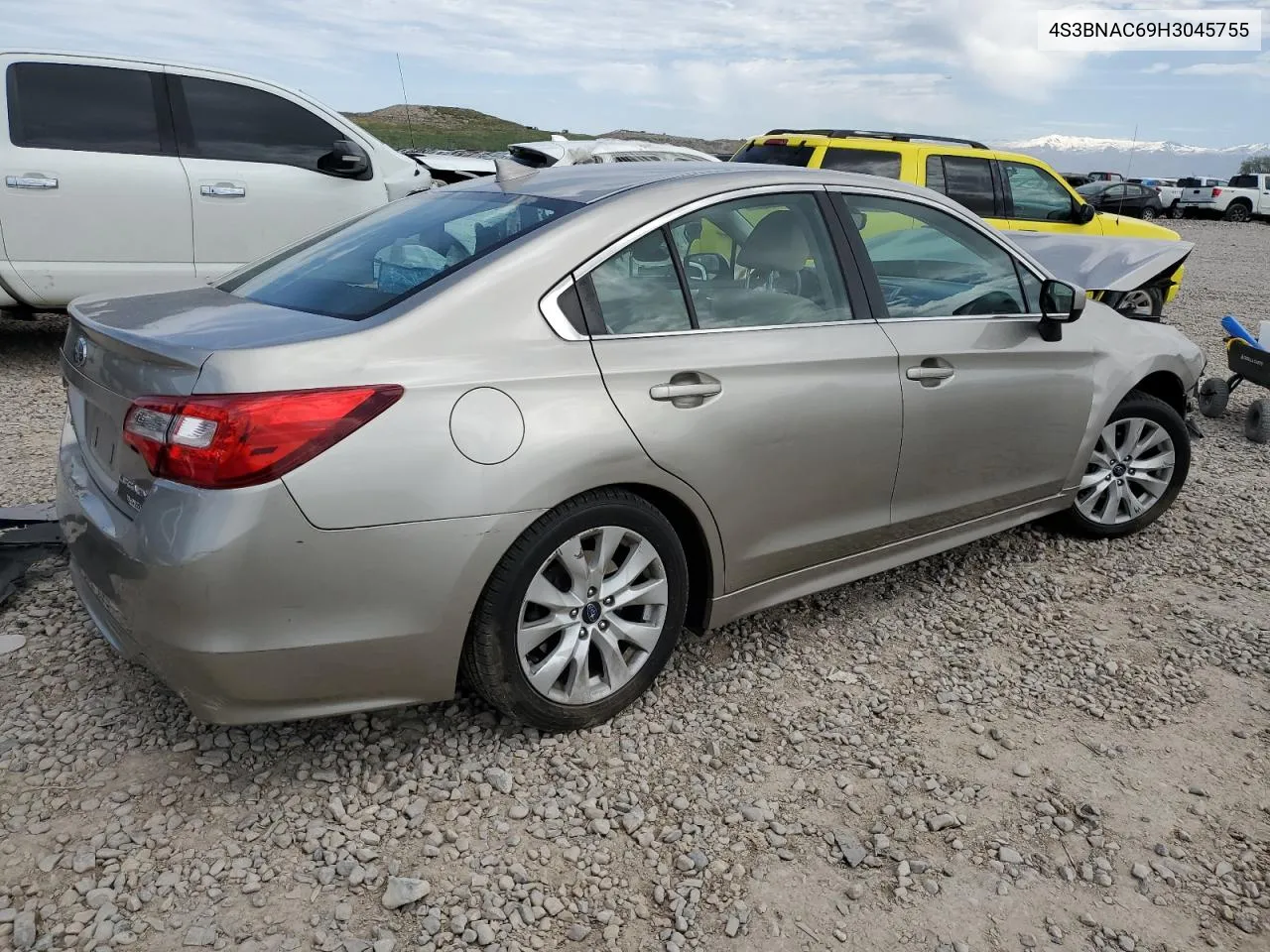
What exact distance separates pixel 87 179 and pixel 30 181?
311mm

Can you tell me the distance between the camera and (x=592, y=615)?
109 inches

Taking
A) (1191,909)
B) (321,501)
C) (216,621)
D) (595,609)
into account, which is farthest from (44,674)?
(1191,909)

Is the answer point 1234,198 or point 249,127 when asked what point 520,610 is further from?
point 1234,198

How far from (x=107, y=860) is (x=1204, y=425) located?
6.69 meters

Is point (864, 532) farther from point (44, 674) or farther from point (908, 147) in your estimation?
point (908, 147)

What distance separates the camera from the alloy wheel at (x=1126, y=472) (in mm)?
4312

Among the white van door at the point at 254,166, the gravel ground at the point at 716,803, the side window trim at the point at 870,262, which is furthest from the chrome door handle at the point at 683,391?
the white van door at the point at 254,166

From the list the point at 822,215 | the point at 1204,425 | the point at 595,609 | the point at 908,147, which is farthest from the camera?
the point at 908,147

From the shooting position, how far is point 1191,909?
235 centimetres

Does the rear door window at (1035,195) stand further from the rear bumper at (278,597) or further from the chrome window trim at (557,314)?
the rear bumper at (278,597)

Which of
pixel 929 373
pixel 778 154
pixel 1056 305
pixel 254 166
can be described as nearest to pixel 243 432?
pixel 929 373

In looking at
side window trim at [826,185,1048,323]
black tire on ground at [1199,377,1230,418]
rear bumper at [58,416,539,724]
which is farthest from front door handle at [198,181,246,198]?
black tire on ground at [1199,377,1230,418]

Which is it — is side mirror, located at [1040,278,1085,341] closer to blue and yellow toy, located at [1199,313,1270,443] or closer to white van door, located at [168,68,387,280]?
blue and yellow toy, located at [1199,313,1270,443]

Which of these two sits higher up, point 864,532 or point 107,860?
point 864,532
